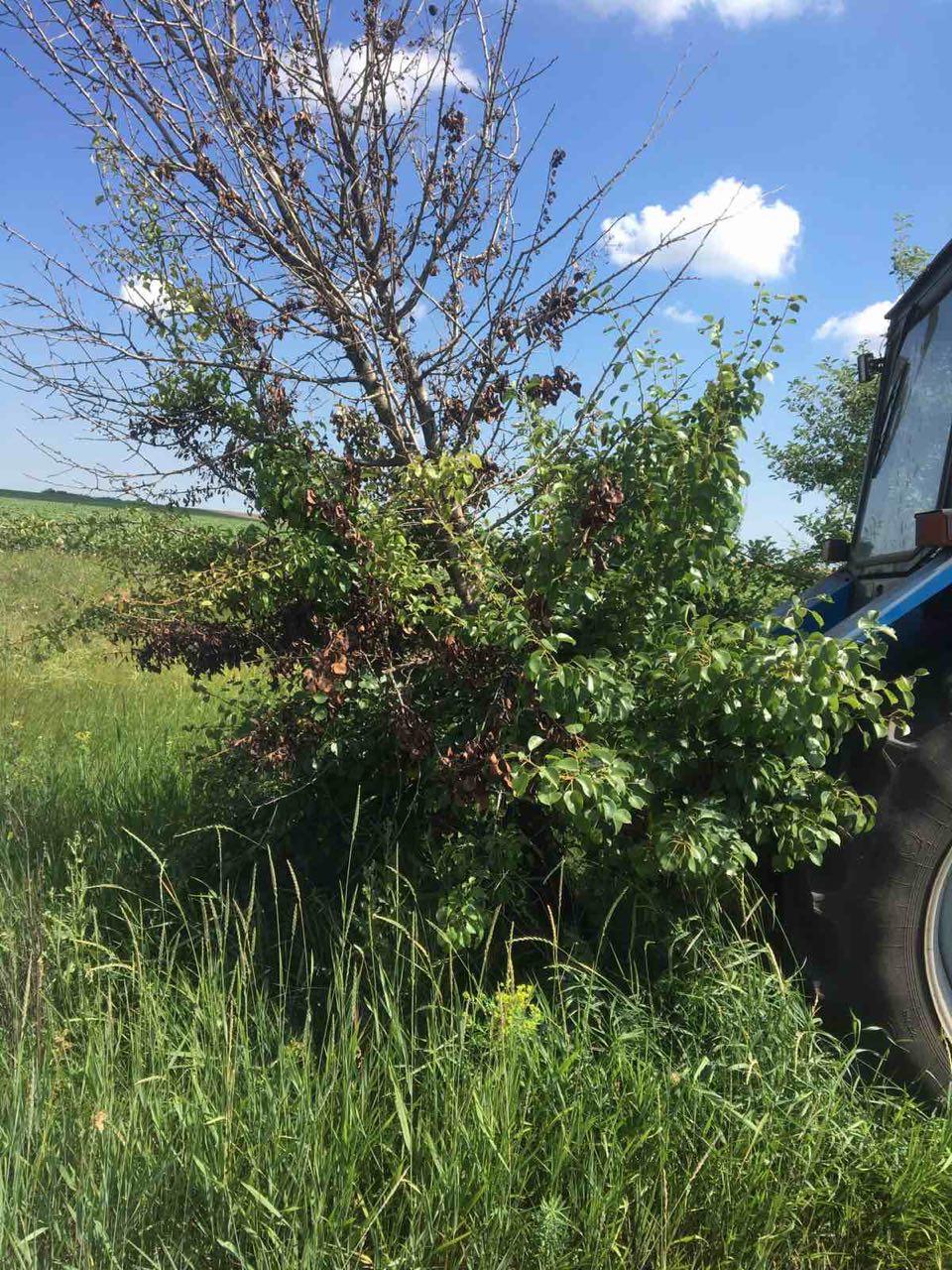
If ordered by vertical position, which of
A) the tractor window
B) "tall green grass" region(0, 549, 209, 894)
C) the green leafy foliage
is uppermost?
the tractor window

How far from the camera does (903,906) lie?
7.39 ft

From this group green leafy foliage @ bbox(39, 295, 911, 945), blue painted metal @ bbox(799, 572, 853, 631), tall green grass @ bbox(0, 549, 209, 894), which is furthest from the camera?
tall green grass @ bbox(0, 549, 209, 894)

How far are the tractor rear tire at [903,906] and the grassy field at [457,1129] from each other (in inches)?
4.8

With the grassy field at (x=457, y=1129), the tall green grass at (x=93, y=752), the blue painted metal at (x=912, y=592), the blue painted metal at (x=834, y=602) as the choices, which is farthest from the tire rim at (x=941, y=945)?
the tall green grass at (x=93, y=752)

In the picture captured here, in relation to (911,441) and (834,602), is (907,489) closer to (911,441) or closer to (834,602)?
(911,441)

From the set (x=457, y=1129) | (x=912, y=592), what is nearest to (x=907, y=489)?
(x=912, y=592)

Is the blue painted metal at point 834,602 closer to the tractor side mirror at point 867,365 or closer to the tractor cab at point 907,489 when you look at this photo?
the tractor cab at point 907,489

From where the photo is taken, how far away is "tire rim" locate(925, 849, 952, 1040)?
227 centimetres

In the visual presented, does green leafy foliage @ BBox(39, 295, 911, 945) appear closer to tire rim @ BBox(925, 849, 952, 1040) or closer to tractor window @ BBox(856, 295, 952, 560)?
tire rim @ BBox(925, 849, 952, 1040)

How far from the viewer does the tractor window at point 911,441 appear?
292cm

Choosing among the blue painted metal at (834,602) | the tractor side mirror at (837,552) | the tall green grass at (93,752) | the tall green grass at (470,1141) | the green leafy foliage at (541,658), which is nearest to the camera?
the tall green grass at (470,1141)

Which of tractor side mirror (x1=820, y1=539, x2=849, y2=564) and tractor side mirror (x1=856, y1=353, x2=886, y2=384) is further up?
tractor side mirror (x1=856, y1=353, x2=886, y2=384)

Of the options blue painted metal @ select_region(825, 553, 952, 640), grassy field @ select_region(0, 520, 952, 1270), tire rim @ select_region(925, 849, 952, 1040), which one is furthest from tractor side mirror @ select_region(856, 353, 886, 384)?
grassy field @ select_region(0, 520, 952, 1270)

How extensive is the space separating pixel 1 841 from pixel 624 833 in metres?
2.25
